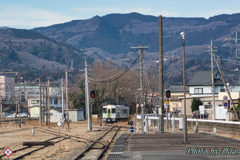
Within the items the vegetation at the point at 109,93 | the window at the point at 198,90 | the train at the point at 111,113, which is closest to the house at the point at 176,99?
the vegetation at the point at 109,93

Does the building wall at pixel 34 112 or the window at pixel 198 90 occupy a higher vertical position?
the window at pixel 198 90

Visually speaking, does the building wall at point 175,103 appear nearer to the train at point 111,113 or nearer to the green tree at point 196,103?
the green tree at point 196,103

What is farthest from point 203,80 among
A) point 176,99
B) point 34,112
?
point 34,112

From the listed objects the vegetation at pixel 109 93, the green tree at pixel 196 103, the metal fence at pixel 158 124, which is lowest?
the metal fence at pixel 158 124

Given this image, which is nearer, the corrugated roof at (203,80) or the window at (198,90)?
the corrugated roof at (203,80)

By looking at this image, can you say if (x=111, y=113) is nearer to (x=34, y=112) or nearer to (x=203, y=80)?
(x=203, y=80)

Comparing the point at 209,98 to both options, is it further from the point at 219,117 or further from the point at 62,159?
the point at 62,159

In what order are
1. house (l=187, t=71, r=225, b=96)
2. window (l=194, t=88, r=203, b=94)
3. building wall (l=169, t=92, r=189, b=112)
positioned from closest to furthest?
house (l=187, t=71, r=225, b=96) < window (l=194, t=88, r=203, b=94) < building wall (l=169, t=92, r=189, b=112)

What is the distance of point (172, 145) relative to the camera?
2269 cm

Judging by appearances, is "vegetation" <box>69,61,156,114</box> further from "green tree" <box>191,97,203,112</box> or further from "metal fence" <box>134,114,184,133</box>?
"metal fence" <box>134,114,184,133</box>

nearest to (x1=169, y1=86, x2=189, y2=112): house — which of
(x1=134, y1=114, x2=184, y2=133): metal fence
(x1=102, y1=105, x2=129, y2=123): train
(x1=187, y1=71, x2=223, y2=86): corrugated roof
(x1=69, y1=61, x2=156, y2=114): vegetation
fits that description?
(x1=69, y1=61, x2=156, y2=114): vegetation

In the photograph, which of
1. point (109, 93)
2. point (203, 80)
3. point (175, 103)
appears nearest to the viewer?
point (203, 80)

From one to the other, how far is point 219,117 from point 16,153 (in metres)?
28.9

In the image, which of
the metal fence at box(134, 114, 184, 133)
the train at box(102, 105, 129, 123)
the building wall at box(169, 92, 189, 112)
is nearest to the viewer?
the metal fence at box(134, 114, 184, 133)
